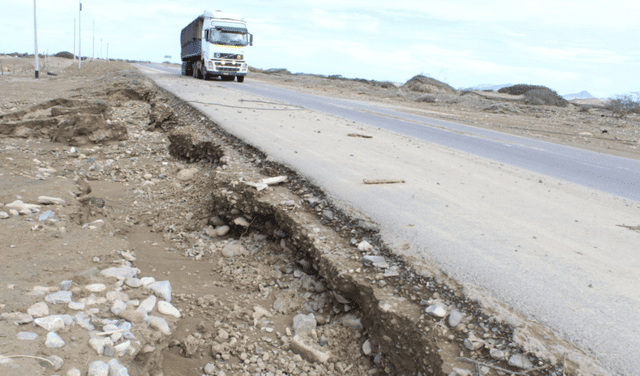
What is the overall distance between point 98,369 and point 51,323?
1.49ft

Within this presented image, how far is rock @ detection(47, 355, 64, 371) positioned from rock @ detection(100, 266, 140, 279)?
107 centimetres

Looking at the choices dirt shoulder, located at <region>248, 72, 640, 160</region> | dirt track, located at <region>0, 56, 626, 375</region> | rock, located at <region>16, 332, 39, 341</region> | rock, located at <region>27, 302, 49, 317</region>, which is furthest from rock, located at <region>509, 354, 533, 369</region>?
dirt shoulder, located at <region>248, 72, 640, 160</region>

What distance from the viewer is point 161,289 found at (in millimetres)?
3307

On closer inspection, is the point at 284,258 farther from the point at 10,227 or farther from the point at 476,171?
the point at 476,171

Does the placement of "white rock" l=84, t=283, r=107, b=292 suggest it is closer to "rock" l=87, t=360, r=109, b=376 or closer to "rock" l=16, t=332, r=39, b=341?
"rock" l=16, t=332, r=39, b=341

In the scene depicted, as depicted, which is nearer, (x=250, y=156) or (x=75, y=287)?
(x=75, y=287)

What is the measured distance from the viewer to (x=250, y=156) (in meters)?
6.15

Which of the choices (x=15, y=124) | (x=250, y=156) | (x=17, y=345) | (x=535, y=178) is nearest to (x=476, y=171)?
(x=535, y=178)

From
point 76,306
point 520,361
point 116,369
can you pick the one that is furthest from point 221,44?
point 520,361

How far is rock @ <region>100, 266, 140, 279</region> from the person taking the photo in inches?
130

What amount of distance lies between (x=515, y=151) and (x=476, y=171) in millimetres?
3293

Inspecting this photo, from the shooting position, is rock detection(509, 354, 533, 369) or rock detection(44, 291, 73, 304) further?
rock detection(44, 291, 73, 304)

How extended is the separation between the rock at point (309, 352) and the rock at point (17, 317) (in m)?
1.52

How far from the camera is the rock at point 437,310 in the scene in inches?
103
